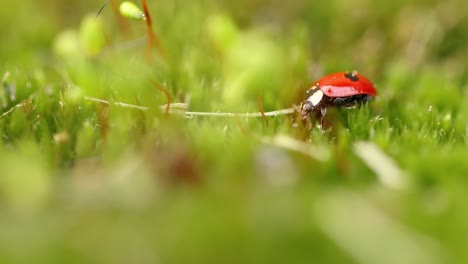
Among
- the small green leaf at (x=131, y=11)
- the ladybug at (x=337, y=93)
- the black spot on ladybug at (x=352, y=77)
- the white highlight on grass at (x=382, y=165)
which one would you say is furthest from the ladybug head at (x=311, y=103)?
the small green leaf at (x=131, y=11)

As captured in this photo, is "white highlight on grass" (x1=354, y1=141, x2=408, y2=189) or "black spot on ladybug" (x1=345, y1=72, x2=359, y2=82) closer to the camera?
"white highlight on grass" (x1=354, y1=141, x2=408, y2=189)

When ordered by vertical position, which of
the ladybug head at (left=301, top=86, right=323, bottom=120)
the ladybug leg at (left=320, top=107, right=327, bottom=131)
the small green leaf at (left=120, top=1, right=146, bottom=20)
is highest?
the small green leaf at (left=120, top=1, right=146, bottom=20)

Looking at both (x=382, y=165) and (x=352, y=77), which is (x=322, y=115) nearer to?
(x=352, y=77)

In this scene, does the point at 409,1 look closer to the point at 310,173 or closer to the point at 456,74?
the point at 456,74

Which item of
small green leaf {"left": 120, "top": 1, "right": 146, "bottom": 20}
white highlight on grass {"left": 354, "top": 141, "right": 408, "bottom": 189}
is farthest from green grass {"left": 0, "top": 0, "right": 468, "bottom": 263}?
small green leaf {"left": 120, "top": 1, "right": 146, "bottom": 20}

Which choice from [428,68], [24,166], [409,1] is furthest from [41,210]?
[409,1]

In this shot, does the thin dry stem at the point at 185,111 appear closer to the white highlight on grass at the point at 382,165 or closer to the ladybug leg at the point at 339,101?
the ladybug leg at the point at 339,101

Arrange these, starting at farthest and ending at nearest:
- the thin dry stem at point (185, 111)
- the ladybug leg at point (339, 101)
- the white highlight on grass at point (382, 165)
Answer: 1. the ladybug leg at point (339, 101)
2. the thin dry stem at point (185, 111)
3. the white highlight on grass at point (382, 165)

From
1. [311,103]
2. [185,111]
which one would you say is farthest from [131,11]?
[311,103]

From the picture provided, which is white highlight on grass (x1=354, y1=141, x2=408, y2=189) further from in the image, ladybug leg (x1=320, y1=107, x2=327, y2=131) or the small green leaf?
the small green leaf
